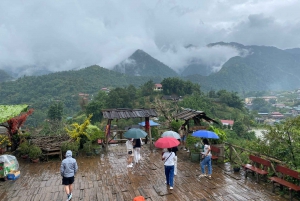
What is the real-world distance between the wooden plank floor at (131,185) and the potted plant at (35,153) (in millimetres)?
303

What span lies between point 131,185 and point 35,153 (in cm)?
544

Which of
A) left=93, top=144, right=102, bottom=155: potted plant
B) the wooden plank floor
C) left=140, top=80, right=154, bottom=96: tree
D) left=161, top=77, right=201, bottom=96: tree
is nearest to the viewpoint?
the wooden plank floor

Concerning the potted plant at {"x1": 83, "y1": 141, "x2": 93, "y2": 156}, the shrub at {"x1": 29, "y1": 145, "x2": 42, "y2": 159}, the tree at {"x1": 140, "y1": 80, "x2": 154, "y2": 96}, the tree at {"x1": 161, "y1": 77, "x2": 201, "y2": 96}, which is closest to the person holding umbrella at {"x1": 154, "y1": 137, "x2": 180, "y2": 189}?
the potted plant at {"x1": 83, "y1": 141, "x2": 93, "y2": 156}

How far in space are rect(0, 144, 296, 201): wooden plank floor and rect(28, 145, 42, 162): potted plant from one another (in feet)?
0.99

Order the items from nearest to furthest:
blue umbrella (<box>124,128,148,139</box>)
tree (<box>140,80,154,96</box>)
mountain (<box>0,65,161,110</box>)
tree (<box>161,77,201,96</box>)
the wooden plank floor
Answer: the wooden plank floor → blue umbrella (<box>124,128,148,139</box>) → tree (<box>161,77,201,96</box>) → tree (<box>140,80,154,96</box>) → mountain (<box>0,65,161,110</box>)

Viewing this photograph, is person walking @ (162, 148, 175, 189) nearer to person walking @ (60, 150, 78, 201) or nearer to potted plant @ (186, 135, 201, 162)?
person walking @ (60, 150, 78, 201)

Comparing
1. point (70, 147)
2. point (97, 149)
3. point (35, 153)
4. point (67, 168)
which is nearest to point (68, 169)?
point (67, 168)

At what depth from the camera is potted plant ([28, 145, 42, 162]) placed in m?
10.3

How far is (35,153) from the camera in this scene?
10273 millimetres

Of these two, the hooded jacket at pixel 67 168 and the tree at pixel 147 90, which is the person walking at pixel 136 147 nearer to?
the hooded jacket at pixel 67 168

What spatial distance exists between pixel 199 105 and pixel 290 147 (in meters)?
49.7

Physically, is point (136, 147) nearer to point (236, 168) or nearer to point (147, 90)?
point (236, 168)

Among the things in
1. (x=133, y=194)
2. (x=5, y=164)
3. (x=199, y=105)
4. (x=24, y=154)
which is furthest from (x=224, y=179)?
(x=199, y=105)

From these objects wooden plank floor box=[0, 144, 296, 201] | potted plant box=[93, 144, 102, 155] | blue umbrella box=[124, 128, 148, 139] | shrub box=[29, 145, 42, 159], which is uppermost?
blue umbrella box=[124, 128, 148, 139]
